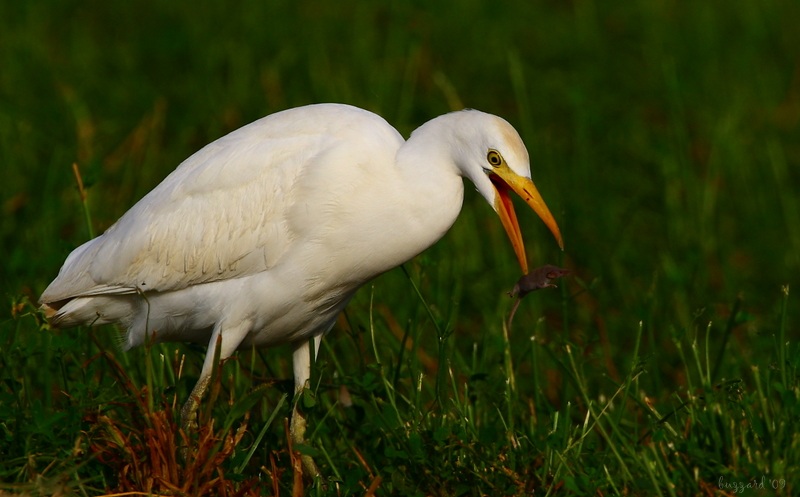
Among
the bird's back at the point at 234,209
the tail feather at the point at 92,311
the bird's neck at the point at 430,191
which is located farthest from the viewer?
the tail feather at the point at 92,311

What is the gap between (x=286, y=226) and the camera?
4.03 meters

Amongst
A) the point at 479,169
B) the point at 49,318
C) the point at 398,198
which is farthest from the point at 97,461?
the point at 479,169

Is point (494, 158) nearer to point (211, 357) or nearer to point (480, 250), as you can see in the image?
point (211, 357)

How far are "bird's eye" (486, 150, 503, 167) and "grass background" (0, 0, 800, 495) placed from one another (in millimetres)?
640

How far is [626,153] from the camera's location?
300 inches

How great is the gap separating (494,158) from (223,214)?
1027mm

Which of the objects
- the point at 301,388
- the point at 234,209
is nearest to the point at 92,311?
the point at 234,209

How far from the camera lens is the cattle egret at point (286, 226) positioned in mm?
3822

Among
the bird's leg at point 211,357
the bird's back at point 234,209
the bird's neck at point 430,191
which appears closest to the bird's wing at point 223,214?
the bird's back at point 234,209

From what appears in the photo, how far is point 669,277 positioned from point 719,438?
7.93 feet

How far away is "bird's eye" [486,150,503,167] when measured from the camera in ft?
12.2

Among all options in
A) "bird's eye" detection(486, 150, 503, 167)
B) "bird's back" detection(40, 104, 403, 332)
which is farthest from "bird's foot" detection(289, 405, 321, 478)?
"bird's eye" detection(486, 150, 503, 167)

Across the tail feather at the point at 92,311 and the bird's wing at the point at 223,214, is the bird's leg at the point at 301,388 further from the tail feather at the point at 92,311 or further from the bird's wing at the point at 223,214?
the tail feather at the point at 92,311

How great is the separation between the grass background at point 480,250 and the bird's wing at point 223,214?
30 centimetres
